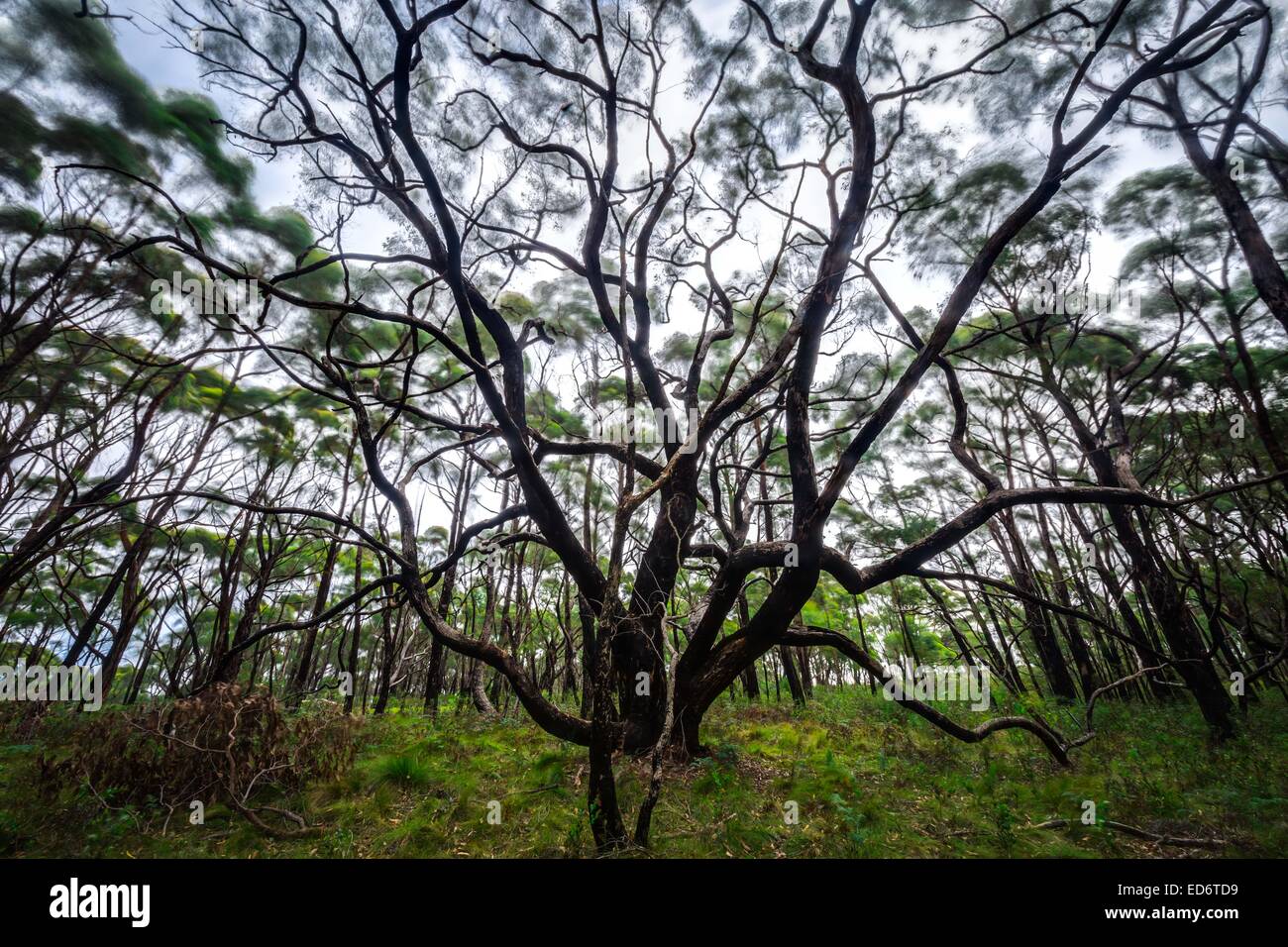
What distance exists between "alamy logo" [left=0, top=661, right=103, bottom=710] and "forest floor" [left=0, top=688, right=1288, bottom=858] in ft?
9.39

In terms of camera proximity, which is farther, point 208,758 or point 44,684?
point 44,684

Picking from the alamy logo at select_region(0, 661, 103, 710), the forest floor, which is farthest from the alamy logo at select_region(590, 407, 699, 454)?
the alamy logo at select_region(0, 661, 103, 710)

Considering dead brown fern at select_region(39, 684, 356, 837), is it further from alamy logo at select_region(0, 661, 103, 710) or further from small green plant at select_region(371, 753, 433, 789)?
alamy logo at select_region(0, 661, 103, 710)

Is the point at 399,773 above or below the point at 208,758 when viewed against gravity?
below

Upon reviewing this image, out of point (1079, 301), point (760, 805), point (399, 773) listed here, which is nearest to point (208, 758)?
point (399, 773)

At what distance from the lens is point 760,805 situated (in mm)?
4887

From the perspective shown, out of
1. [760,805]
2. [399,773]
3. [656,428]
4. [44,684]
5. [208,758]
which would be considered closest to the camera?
[760,805]

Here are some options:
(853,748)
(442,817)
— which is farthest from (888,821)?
(442,817)
